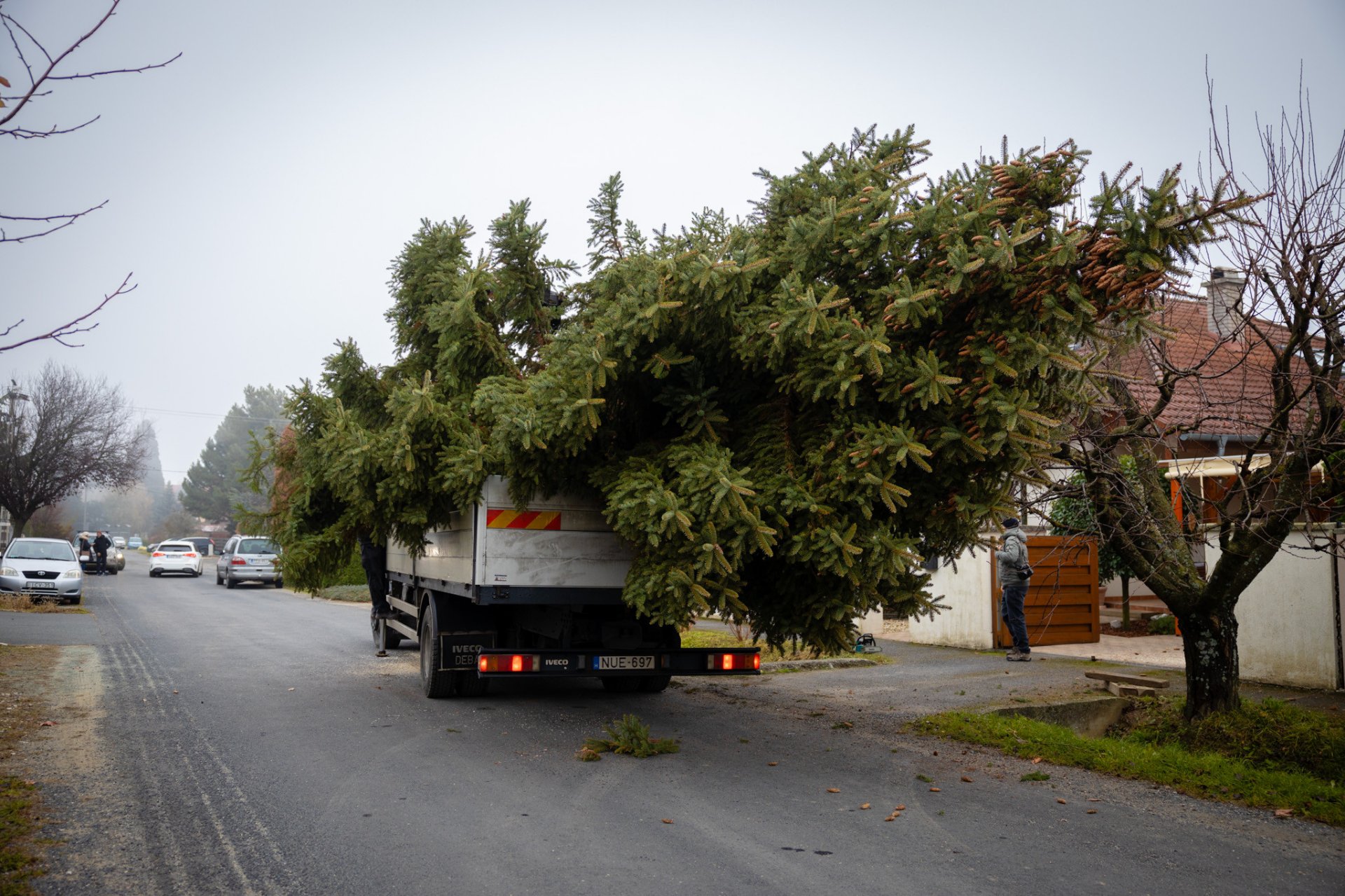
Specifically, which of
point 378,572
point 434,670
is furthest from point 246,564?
point 434,670

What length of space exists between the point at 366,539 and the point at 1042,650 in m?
8.96

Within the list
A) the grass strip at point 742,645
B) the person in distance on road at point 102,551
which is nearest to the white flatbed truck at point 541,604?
the grass strip at point 742,645

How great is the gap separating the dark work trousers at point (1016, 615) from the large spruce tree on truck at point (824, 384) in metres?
6.04

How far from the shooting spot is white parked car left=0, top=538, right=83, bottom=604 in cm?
2123

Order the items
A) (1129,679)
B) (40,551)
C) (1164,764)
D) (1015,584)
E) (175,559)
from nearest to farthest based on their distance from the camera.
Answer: (1164,764) → (1129,679) → (1015,584) → (40,551) → (175,559)

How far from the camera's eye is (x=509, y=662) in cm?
811

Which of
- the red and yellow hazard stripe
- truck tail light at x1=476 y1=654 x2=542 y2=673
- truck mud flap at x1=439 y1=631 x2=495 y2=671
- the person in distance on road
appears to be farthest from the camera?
the person in distance on road

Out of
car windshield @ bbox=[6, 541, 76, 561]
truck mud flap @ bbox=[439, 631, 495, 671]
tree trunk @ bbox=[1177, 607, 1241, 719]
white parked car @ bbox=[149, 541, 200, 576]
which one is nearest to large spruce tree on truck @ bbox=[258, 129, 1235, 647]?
truck mud flap @ bbox=[439, 631, 495, 671]

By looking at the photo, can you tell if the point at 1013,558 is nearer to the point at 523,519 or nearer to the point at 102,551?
the point at 523,519

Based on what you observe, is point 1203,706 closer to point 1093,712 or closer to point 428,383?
point 1093,712

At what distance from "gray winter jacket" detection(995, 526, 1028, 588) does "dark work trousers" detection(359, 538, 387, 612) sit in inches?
304

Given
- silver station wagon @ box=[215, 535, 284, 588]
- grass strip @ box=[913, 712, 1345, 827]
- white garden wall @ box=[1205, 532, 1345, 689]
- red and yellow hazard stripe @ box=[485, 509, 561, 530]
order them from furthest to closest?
1. silver station wagon @ box=[215, 535, 284, 588]
2. white garden wall @ box=[1205, 532, 1345, 689]
3. red and yellow hazard stripe @ box=[485, 509, 561, 530]
4. grass strip @ box=[913, 712, 1345, 827]

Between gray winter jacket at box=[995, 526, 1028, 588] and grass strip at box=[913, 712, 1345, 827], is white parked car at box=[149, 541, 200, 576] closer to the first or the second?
gray winter jacket at box=[995, 526, 1028, 588]

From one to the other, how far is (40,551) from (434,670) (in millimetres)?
17657
